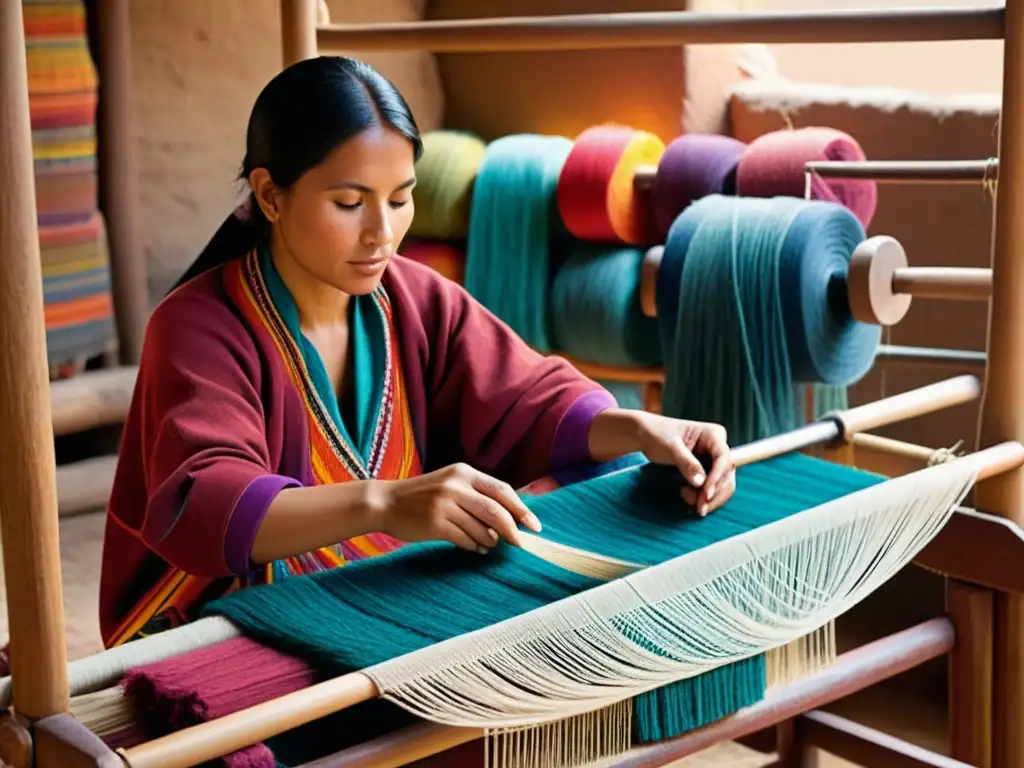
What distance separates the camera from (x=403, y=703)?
104 cm

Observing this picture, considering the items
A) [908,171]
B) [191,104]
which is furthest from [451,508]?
[191,104]

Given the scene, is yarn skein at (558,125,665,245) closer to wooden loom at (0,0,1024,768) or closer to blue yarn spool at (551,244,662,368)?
blue yarn spool at (551,244,662,368)

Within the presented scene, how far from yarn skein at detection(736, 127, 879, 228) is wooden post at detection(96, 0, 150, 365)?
1.24m

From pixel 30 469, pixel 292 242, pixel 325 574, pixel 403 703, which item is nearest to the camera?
pixel 30 469

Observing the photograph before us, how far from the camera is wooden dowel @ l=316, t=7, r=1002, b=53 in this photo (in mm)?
1545

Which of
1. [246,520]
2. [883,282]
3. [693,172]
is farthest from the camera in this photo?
[693,172]

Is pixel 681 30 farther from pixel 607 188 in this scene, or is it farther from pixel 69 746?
pixel 69 746

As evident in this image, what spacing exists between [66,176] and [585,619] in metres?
2.06

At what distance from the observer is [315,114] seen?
1.37 meters

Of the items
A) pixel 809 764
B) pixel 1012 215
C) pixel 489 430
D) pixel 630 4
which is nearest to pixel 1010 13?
pixel 1012 215

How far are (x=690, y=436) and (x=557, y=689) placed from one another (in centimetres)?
42

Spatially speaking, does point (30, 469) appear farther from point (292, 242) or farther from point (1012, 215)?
point (1012, 215)

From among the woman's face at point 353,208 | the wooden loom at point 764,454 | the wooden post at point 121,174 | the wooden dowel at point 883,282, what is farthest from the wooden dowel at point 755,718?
the wooden post at point 121,174

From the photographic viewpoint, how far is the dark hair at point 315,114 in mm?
1356
